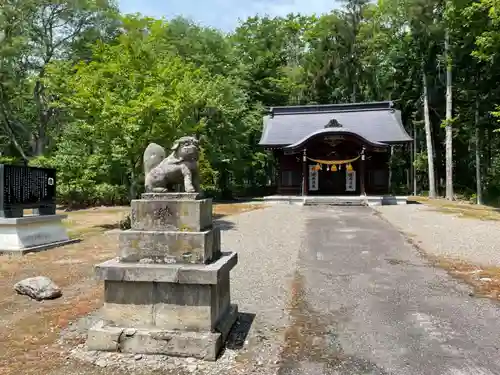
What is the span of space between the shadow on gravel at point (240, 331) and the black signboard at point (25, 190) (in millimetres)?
6560

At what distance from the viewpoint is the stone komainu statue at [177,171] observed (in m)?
4.38

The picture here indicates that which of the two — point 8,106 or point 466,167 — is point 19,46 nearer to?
point 8,106

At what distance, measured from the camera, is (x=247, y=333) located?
175 inches

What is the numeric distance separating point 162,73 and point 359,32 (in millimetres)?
26813

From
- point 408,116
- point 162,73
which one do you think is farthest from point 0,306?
point 408,116

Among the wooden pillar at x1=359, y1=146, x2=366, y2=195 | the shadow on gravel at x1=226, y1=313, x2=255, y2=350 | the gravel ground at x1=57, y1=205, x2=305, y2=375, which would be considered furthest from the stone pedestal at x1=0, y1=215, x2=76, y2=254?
the wooden pillar at x1=359, y1=146, x2=366, y2=195

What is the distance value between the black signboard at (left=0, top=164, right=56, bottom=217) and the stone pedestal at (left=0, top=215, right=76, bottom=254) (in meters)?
0.28

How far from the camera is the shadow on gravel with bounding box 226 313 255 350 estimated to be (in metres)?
4.14

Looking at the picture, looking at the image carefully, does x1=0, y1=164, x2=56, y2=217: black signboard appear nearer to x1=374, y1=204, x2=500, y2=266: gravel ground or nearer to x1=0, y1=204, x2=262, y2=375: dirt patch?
x1=0, y1=204, x2=262, y2=375: dirt patch

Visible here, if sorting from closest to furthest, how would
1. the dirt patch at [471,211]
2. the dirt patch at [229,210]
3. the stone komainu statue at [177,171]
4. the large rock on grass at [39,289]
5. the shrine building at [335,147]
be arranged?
the stone komainu statue at [177,171], the large rock on grass at [39,289], the dirt patch at [471,211], the dirt patch at [229,210], the shrine building at [335,147]

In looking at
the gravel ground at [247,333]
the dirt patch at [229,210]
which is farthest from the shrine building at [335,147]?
the gravel ground at [247,333]

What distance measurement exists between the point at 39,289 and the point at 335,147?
2184cm

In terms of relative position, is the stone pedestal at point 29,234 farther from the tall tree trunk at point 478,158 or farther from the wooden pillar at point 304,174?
the tall tree trunk at point 478,158

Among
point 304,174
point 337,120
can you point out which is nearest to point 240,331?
point 304,174
